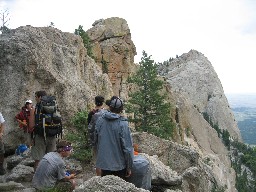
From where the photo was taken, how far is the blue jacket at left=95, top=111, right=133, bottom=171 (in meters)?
7.11

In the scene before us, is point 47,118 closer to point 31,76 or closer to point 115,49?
point 31,76

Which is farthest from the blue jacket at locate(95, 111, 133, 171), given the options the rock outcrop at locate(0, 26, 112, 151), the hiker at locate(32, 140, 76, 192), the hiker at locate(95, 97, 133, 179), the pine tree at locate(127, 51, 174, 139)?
the pine tree at locate(127, 51, 174, 139)

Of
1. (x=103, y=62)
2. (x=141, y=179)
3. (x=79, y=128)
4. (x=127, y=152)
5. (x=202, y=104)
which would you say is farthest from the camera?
(x=202, y=104)

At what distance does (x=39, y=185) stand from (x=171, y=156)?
7.40 metres

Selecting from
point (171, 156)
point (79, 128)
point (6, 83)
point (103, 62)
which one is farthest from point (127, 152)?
point (103, 62)

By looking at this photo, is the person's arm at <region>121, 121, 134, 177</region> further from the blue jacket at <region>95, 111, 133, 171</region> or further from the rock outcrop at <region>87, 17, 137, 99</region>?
the rock outcrop at <region>87, 17, 137, 99</region>

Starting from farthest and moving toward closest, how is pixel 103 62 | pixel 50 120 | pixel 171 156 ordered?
pixel 103 62, pixel 171 156, pixel 50 120

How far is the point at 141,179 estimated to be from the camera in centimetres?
758

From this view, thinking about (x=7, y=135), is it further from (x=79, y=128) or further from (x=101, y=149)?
(x=101, y=149)

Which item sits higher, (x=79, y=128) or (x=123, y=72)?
(x=123, y=72)

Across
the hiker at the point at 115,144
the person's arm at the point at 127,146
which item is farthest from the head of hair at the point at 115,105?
the person's arm at the point at 127,146

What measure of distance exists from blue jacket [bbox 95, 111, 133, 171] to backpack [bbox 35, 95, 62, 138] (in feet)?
7.96

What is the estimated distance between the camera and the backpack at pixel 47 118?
9.15 metres

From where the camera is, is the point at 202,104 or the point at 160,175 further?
the point at 202,104
